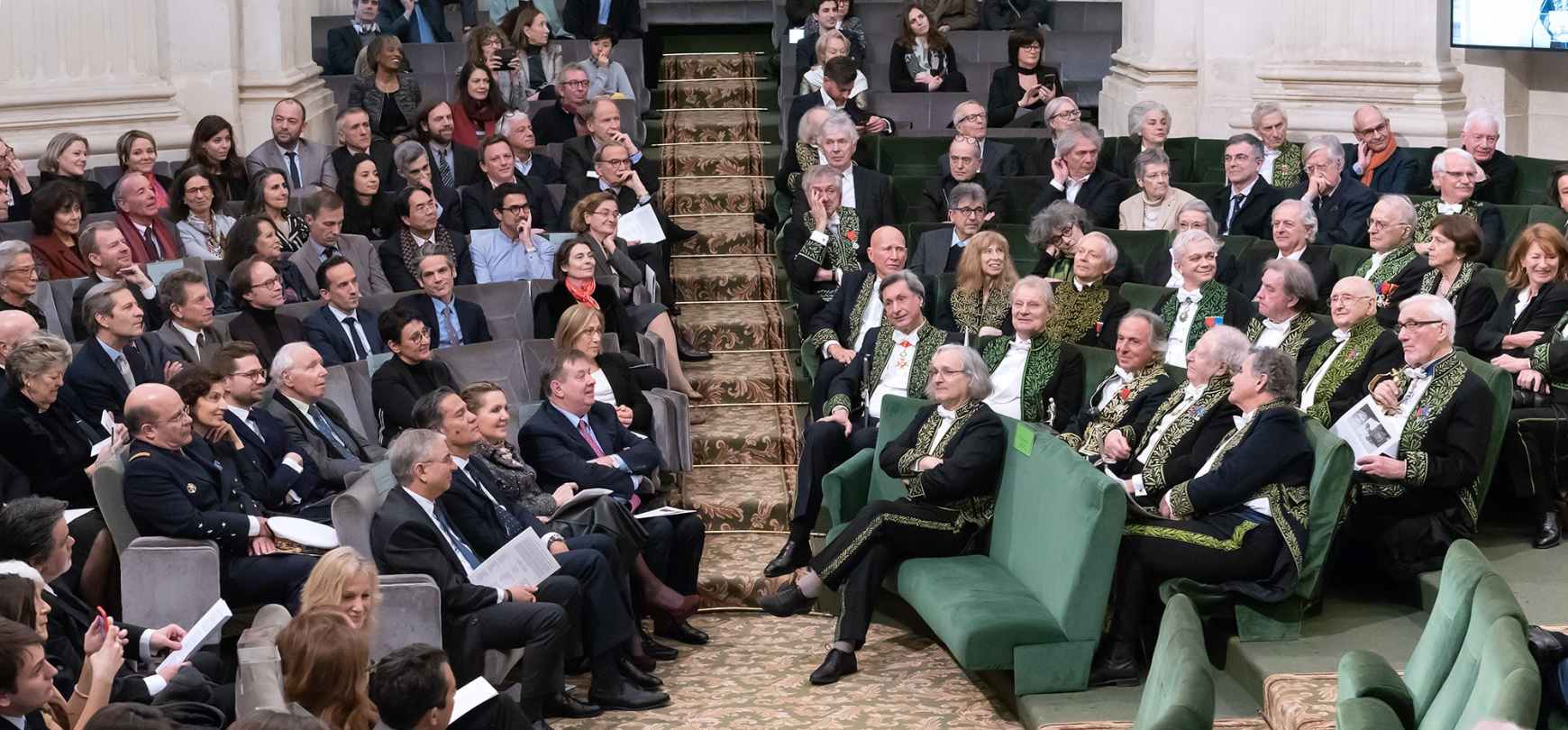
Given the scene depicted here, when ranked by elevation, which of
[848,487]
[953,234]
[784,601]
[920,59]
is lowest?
[784,601]

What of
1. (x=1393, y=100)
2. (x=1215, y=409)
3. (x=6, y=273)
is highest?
(x=1393, y=100)

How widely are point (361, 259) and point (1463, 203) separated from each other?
418cm

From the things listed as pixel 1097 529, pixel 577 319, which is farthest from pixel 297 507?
pixel 1097 529

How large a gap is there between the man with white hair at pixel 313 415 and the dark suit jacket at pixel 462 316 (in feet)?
2.72

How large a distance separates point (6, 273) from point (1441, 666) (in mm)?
4478

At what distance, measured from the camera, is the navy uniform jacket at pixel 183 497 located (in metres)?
4.54

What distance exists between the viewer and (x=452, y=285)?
6379mm

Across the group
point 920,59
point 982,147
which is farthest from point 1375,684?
point 920,59

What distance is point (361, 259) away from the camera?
6805 mm

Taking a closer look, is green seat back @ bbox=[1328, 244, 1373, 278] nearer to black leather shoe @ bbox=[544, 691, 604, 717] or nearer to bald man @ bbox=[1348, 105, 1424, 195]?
bald man @ bbox=[1348, 105, 1424, 195]

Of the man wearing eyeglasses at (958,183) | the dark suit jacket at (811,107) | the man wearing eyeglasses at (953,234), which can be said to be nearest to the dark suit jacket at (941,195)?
the man wearing eyeglasses at (958,183)

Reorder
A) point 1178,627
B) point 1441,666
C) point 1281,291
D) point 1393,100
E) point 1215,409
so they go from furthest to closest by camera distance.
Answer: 1. point 1393,100
2. point 1281,291
3. point 1215,409
4. point 1441,666
5. point 1178,627

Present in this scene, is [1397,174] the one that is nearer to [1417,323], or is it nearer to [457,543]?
[1417,323]

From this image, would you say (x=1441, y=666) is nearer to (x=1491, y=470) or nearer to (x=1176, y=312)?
(x=1491, y=470)
